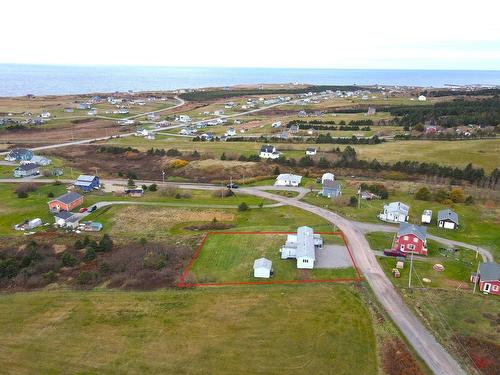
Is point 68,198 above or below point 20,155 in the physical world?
below

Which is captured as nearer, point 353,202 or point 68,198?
point 68,198

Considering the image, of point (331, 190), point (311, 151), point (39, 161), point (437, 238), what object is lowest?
point (437, 238)

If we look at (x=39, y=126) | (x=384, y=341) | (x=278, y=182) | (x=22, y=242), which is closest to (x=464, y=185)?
(x=278, y=182)

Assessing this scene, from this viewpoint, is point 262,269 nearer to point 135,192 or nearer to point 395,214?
point 395,214

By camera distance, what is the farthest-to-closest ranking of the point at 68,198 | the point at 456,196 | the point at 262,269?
1. the point at 456,196
2. the point at 68,198
3. the point at 262,269

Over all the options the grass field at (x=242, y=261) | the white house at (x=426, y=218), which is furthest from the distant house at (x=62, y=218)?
the white house at (x=426, y=218)

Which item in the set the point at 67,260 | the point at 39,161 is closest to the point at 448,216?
the point at 67,260

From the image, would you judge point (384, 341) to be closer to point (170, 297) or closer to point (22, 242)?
point (170, 297)
